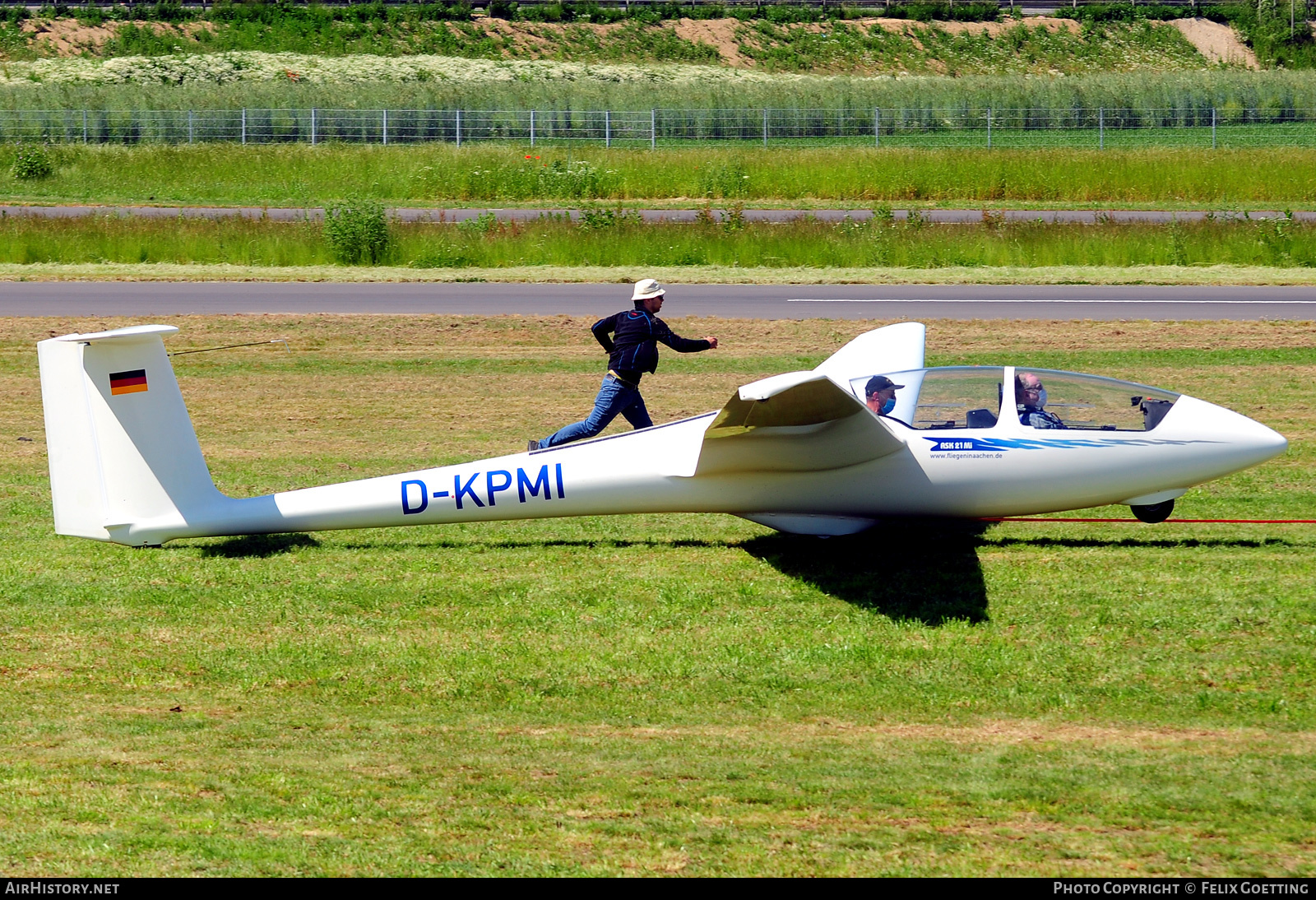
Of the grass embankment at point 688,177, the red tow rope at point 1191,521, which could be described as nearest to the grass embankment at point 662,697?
Answer: the red tow rope at point 1191,521

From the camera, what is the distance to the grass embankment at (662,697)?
5.75m

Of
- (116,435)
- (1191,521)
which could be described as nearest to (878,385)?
(1191,521)

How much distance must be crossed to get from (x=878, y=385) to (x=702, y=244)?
2020 centimetres

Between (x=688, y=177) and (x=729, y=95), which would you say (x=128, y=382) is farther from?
(x=729, y=95)

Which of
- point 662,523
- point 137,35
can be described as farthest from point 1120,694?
point 137,35

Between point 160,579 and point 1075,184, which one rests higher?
point 1075,184

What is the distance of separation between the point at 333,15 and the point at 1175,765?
87614 mm

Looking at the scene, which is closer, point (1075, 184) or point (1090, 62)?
point (1075, 184)

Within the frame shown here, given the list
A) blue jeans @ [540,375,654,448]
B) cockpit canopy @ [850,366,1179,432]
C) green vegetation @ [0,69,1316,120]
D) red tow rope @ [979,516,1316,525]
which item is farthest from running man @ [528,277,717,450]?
green vegetation @ [0,69,1316,120]

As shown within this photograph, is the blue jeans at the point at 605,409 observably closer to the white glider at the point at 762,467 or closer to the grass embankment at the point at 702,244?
the white glider at the point at 762,467

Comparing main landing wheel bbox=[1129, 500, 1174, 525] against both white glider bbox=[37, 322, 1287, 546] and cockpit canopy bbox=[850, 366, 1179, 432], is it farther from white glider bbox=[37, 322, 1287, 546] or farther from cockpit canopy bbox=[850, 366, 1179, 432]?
cockpit canopy bbox=[850, 366, 1179, 432]

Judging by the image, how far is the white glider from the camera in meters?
9.92

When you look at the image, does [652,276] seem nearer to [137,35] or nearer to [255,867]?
[255,867]

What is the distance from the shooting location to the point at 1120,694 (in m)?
7.76
